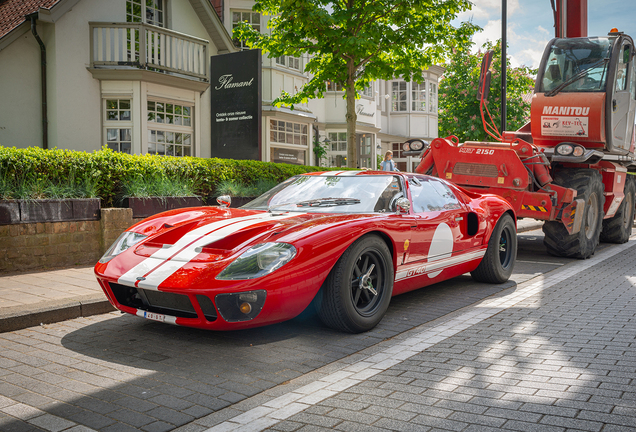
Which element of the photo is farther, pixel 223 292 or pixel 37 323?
pixel 37 323

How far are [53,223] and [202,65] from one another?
10.0 m

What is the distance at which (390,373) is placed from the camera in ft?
11.7

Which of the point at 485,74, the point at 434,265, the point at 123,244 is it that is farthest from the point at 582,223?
the point at 123,244

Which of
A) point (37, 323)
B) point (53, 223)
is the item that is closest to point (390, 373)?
point (37, 323)

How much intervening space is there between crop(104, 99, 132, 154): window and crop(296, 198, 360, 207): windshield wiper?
10375 millimetres

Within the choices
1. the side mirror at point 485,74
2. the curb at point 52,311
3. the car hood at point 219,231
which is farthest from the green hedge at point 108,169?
the side mirror at point 485,74

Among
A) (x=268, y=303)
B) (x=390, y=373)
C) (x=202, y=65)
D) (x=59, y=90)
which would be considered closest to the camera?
(x=390, y=373)

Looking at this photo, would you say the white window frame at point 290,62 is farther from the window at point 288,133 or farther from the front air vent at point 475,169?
the front air vent at point 475,169

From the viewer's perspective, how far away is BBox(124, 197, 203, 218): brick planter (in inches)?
317

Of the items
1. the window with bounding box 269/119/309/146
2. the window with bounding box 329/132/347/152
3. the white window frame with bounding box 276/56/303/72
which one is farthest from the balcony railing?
the window with bounding box 329/132/347/152

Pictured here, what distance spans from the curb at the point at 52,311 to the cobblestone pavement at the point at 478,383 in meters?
2.57

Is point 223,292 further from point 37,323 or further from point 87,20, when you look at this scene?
point 87,20

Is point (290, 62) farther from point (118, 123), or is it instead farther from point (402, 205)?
point (402, 205)

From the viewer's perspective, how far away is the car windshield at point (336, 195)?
504cm
